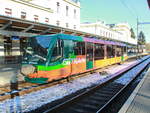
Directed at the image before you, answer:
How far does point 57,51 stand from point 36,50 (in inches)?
46.2

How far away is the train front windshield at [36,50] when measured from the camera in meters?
10.1

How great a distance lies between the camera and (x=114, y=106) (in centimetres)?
714

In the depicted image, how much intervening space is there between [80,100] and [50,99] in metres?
1.20

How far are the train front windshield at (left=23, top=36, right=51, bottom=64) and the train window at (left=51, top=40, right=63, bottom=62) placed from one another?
412 mm

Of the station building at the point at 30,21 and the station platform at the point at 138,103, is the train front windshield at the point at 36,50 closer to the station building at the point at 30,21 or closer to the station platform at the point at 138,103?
the station building at the point at 30,21

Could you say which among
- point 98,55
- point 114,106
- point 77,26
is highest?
point 77,26

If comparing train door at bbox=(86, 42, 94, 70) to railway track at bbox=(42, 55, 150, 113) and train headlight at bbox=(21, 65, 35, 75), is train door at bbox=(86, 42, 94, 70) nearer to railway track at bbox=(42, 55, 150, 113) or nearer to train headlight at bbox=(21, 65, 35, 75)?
railway track at bbox=(42, 55, 150, 113)

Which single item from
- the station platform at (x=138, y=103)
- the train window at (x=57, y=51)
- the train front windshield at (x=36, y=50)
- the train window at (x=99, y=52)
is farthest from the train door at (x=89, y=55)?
the station platform at (x=138, y=103)

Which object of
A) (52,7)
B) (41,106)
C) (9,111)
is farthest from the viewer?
(52,7)

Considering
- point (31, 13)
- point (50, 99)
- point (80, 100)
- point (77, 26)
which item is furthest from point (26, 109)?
point (77, 26)

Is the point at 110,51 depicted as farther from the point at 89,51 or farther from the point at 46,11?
the point at 46,11

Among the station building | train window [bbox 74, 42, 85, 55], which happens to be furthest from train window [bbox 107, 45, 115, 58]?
train window [bbox 74, 42, 85, 55]

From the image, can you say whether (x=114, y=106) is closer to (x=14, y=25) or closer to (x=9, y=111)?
(x=9, y=111)

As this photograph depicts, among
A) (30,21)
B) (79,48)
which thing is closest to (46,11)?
(30,21)
